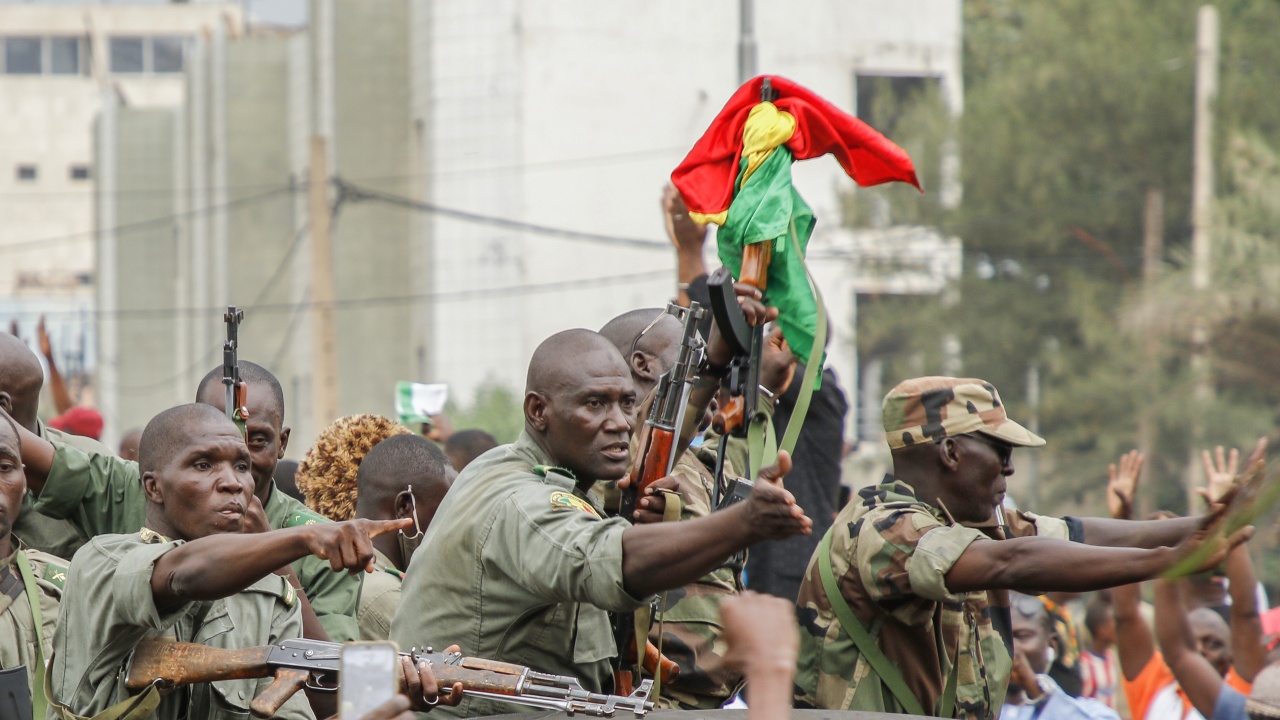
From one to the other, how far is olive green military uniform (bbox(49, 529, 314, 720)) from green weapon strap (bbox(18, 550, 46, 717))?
92 millimetres

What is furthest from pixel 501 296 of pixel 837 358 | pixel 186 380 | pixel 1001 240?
pixel 186 380

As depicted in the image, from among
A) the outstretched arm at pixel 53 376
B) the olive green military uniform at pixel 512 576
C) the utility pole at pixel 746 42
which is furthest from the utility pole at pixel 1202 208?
the olive green military uniform at pixel 512 576

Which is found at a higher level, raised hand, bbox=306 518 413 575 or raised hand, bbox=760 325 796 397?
raised hand, bbox=760 325 796 397

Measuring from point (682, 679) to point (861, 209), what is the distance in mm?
18226

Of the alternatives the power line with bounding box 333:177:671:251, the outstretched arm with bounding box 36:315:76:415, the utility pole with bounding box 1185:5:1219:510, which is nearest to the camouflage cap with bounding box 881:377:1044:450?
the outstretched arm with bounding box 36:315:76:415

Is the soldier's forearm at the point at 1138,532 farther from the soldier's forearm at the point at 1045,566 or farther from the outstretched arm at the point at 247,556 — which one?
the outstretched arm at the point at 247,556

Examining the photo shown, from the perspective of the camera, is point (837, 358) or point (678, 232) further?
point (837, 358)

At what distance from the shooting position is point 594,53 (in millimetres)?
25281

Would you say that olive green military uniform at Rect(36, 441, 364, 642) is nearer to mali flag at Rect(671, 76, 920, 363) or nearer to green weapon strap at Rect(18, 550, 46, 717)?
green weapon strap at Rect(18, 550, 46, 717)

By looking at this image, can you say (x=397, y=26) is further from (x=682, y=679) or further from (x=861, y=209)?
(x=682, y=679)

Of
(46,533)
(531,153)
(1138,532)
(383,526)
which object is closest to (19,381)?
(46,533)

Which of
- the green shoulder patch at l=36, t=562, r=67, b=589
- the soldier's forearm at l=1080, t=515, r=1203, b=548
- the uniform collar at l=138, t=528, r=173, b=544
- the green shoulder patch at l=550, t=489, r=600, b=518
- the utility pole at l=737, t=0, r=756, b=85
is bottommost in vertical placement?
the green shoulder patch at l=36, t=562, r=67, b=589

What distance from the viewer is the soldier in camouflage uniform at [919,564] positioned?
459 cm

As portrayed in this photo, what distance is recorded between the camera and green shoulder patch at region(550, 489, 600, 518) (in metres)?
3.93
